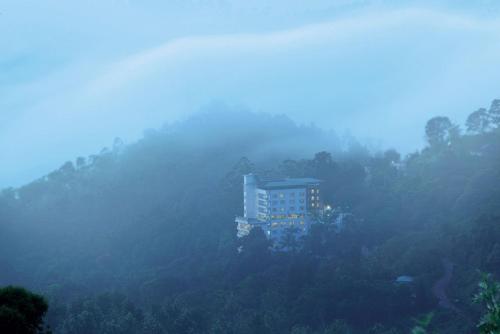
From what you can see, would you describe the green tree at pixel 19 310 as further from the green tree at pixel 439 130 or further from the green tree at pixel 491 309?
the green tree at pixel 439 130

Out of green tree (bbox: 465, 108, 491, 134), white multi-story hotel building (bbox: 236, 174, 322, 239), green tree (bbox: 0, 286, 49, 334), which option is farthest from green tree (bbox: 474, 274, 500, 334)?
green tree (bbox: 465, 108, 491, 134)

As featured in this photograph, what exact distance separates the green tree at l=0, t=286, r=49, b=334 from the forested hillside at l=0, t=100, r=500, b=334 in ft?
21.3

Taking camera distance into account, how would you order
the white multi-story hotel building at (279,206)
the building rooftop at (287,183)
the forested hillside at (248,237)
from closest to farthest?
the forested hillside at (248,237) → the white multi-story hotel building at (279,206) → the building rooftop at (287,183)

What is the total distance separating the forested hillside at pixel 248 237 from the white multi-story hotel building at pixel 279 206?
752 millimetres

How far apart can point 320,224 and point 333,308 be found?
5.17 m

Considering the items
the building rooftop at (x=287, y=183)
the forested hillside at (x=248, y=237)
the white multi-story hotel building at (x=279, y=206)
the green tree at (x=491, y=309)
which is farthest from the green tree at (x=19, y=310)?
the building rooftop at (x=287, y=183)

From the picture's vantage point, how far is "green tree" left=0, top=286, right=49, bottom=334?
7.05 m

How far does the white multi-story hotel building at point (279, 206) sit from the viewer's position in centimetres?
2080

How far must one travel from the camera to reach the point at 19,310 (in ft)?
23.9

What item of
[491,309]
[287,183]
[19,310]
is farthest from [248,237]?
[491,309]

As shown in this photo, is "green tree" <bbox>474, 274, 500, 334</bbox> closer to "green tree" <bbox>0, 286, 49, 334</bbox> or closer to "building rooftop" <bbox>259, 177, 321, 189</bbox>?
"green tree" <bbox>0, 286, 49, 334</bbox>

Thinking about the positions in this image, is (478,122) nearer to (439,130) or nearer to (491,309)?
(439,130)

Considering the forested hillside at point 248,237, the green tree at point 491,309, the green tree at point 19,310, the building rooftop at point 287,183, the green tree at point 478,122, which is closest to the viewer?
the green tree at point 491,309

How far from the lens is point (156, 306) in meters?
15.6
